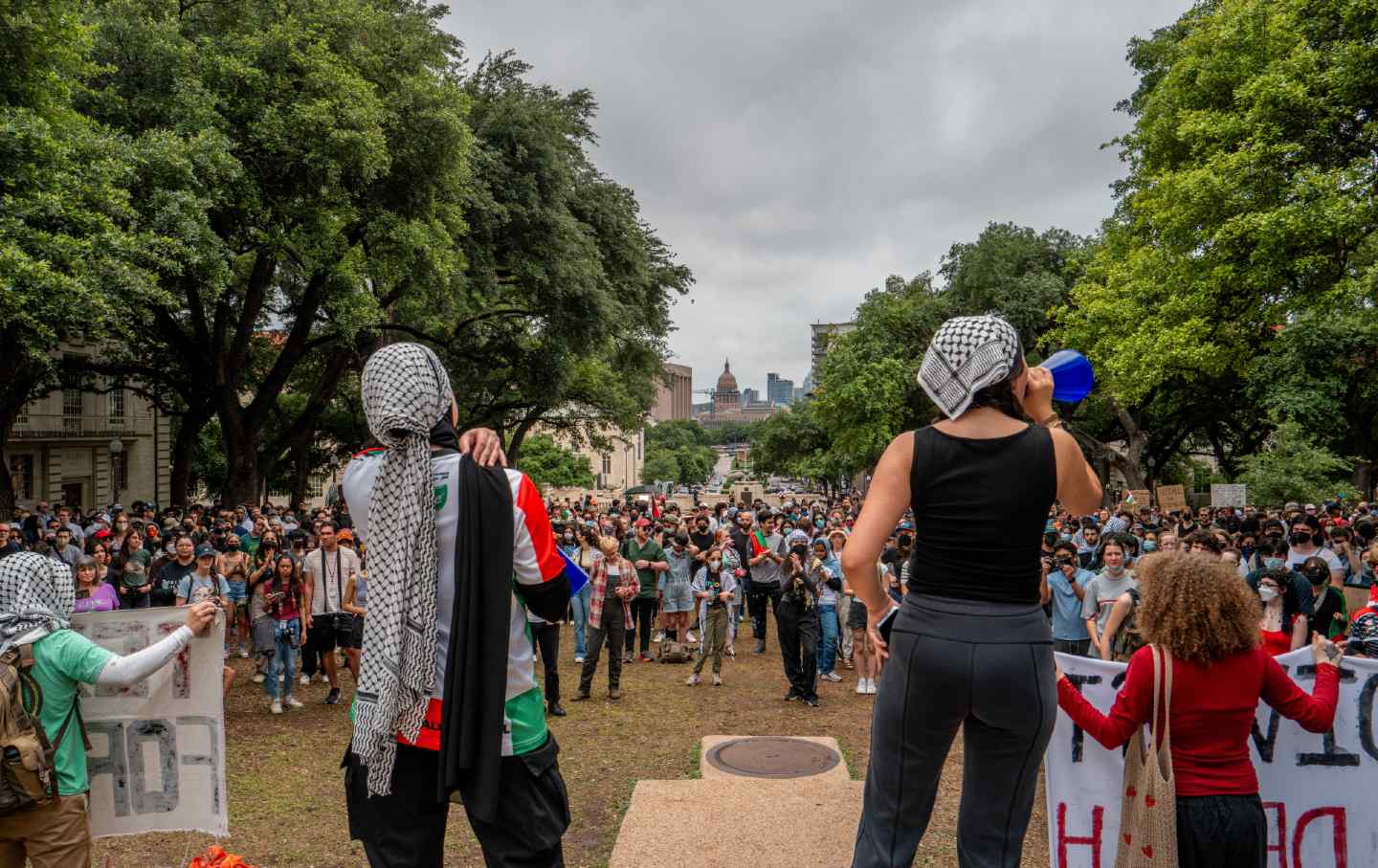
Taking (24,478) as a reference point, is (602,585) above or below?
below

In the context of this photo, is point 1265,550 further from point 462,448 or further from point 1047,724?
point 462,448

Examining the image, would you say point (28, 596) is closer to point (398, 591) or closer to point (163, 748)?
point (163, 748)

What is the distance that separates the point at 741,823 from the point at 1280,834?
107 inches

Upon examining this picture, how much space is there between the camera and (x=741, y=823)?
5.31 metres

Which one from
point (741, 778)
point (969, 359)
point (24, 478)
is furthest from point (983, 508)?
point (24, 478)

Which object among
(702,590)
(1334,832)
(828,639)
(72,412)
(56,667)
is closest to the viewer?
(56,667)

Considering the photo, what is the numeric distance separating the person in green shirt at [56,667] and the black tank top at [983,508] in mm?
2387

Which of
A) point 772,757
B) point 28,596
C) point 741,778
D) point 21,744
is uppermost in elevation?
point 28,596


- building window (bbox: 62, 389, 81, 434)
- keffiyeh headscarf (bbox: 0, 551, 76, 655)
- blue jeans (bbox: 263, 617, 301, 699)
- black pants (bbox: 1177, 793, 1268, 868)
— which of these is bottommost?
blue jeans (bbox: 263, 617, 301, 699)

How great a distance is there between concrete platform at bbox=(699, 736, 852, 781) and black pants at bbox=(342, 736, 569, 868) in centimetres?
407

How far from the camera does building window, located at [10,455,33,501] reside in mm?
35000

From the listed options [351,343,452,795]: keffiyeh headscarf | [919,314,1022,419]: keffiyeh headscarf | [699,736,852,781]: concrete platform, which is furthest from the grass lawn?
[919,314,1022,419]: keffiyeh headscarf

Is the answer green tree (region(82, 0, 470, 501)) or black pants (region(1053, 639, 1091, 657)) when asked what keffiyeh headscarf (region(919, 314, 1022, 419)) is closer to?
black pants (region(1053, 639, 1091, 657))

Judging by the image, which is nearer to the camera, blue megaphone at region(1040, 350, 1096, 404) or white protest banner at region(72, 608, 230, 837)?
blue megaphone at region(1040, 350, 1096, 404)
